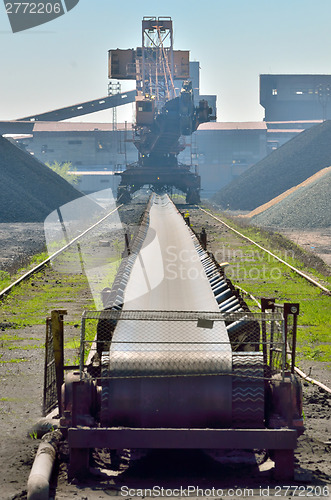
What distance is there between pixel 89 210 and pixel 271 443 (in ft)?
145

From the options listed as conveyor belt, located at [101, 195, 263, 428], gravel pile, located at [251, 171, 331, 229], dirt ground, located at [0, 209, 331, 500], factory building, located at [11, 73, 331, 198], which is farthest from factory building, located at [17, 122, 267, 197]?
conveyor belt, located at [101, 195, 263, 428]

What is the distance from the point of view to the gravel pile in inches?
1485

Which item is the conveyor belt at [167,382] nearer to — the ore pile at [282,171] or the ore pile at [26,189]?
the ore pile at [26,189]

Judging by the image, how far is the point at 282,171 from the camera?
64188 millimetres

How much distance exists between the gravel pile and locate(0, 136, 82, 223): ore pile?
12998 mm

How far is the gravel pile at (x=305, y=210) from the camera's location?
37.7m

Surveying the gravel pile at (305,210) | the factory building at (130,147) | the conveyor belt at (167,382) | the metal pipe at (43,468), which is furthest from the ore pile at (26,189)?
the factory building at (130,147)

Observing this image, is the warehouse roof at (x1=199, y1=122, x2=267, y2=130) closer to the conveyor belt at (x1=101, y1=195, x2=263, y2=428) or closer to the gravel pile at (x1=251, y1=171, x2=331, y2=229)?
the gravel pile at (x1=251, y1=171, x2=331, y2=229)

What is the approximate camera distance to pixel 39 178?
50.8 m

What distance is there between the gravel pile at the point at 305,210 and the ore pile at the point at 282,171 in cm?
1371

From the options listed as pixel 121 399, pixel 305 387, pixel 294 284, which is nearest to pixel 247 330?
pixel 305 387

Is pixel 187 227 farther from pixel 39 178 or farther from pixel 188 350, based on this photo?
pixel 39 178

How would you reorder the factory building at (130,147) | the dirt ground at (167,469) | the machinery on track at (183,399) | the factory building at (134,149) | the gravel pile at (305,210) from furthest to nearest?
the factory building at (134,149) → the factory building at (130,147) → the gravel pile at (305,210) → the machinery on track at (183,399) → the dirt ground at (167,469)

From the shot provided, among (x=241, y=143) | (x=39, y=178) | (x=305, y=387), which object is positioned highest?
(x=241, y=143)
